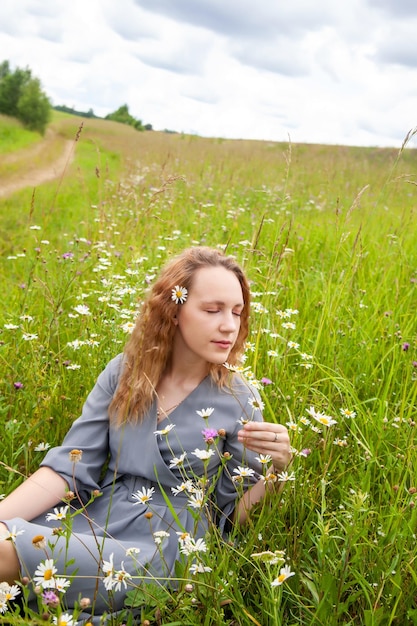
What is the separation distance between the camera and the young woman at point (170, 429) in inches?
78.9

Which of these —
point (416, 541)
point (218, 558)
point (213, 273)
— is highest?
point (213, 273)

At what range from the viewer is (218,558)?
172 cm

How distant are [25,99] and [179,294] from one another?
26.4 meters

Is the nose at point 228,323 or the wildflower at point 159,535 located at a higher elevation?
the nose at point 228,323

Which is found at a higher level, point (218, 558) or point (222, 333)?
point (222, 333)

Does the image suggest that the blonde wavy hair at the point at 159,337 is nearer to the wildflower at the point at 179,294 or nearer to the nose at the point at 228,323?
the wildflower at the point at 179,294

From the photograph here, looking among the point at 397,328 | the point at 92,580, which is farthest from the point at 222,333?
the point at 397,328

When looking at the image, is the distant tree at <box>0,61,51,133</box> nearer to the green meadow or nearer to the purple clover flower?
the green meadow

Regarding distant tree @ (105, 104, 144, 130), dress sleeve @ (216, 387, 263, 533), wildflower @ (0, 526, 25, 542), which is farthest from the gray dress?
distant tree @ (105, 104, 144, 130)

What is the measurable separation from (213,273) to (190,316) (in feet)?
0.54

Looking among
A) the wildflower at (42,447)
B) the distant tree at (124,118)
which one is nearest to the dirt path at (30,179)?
the wildflower at (42,447)

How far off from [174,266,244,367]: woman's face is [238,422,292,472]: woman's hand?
0.29 m

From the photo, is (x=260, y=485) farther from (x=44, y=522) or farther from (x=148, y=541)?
(x=44, y=522)

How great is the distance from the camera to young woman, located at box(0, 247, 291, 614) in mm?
2004
